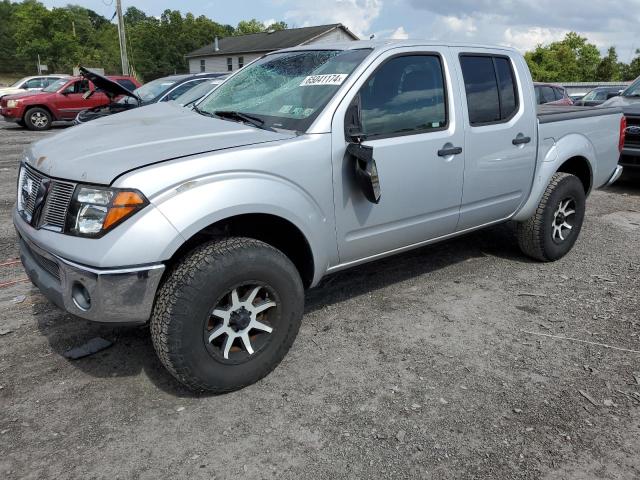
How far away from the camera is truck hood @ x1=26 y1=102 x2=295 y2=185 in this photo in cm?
261

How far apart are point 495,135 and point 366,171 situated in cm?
145

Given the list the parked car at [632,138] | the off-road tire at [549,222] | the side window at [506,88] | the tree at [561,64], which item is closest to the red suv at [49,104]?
the parked car at [632,138]

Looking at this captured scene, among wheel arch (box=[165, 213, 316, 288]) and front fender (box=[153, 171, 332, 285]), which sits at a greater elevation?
front fender (box=[153, 171, 332, 285])

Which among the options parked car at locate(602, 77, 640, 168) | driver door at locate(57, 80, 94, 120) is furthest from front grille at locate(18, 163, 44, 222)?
driver door at locate(57, 80, 94, 120)

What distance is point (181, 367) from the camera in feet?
8.82

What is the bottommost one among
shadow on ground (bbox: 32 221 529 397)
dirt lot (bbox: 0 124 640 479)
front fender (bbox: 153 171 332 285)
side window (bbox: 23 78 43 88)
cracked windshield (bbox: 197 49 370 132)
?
dirt lot (bbox: 0 124 640 479)

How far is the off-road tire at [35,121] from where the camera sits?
15.8 m

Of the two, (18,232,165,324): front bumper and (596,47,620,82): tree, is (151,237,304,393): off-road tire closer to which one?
(18,232,165,324): front bumper

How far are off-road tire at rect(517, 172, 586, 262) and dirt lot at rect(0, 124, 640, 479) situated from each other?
492mm

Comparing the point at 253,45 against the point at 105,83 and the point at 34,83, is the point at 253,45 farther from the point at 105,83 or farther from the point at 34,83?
the point at 105,83

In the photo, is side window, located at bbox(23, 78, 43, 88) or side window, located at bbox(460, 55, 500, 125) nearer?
side window, located at bbox(460, 55, 500, 125)

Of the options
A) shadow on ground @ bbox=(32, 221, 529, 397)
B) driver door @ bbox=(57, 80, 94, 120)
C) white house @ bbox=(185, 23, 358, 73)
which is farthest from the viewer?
white house @ bbox=(185, 23, 358, 73)

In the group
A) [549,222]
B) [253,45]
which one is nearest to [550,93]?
[549,222]

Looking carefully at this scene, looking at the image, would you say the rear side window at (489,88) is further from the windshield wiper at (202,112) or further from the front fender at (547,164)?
the windshield wiper at (202,112)
